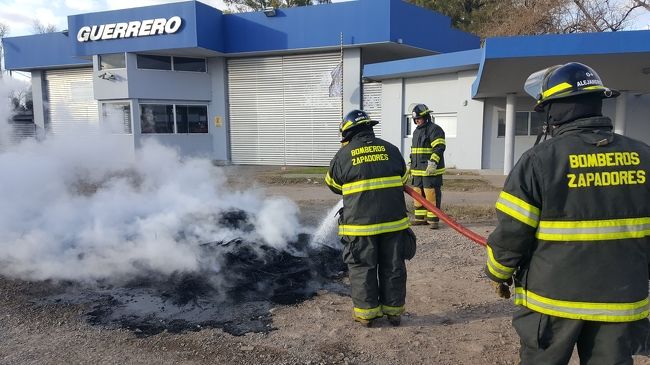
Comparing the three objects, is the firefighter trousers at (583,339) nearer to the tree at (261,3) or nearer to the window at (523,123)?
the window at (523,123)

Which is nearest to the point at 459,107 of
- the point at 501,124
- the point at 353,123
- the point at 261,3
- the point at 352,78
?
the point at 501,124

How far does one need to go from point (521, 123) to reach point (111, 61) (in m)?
17.1

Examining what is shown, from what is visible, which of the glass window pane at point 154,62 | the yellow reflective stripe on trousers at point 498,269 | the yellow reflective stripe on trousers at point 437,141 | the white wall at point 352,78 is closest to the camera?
the yellow reflective stripe on trousers at point 498,269

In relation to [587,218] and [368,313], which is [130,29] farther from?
[587,218]

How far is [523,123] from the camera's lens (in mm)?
16609

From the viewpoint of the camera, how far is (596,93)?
2.23m

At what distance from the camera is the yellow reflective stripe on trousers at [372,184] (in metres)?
4.03

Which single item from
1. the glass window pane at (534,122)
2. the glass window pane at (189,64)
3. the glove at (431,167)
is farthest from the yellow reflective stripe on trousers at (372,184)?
the glass window pane at (189,64)

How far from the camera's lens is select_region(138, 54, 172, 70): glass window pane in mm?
19698

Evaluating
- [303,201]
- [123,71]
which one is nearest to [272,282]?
[303,201]

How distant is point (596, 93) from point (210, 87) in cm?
2023

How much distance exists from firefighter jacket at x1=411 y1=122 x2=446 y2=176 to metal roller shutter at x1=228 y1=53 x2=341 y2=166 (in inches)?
455

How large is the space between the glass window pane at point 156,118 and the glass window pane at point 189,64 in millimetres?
1823

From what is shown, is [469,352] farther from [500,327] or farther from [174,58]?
[174,58]
